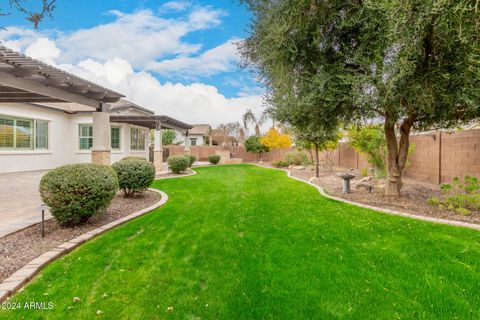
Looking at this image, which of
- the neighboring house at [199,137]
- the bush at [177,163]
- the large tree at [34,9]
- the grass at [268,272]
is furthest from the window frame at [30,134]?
the neighboring house at [199,137]

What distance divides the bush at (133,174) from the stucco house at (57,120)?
1.45 metres

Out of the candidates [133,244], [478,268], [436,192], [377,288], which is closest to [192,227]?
[133,244]

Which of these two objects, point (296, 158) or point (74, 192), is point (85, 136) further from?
point (296, 158)

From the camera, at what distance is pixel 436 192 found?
9.02 m

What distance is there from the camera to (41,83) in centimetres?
708

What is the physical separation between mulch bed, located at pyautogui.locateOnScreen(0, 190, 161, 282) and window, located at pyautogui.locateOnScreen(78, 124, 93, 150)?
41.1ft

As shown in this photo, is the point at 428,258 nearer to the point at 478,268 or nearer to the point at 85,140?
the point at 478,268

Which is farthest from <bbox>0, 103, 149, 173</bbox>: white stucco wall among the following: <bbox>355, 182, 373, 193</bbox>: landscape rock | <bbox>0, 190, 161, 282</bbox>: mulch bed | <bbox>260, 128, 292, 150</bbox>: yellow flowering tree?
<bbox>355, 182, 373, 193</bbox>: landscape rock

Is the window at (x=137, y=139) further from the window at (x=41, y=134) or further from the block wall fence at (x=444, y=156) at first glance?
the block wall fence at (x=444, y=156)

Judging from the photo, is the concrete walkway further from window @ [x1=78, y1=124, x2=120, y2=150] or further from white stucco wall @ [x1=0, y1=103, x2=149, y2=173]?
window @ [x1=78, y1=124, x2=120, y2=150]

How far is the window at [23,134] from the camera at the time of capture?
13641 mm

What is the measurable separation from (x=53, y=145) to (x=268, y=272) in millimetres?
17115

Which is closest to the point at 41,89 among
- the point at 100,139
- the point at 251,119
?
the point at 100,139

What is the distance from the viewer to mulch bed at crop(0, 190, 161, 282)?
3.98 meters
